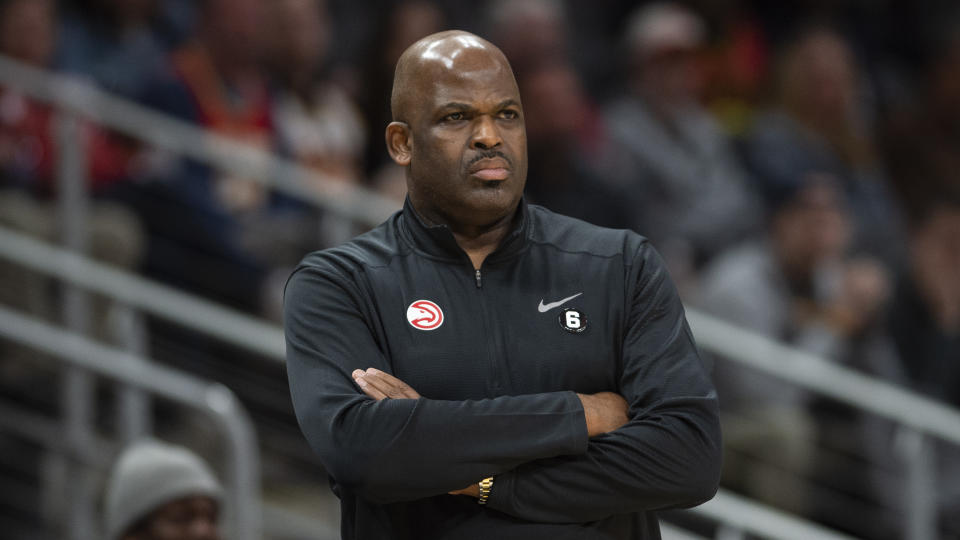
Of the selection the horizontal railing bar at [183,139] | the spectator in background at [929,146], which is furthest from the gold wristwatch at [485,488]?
the spectator in background at [929,146]

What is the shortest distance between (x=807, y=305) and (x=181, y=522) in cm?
315

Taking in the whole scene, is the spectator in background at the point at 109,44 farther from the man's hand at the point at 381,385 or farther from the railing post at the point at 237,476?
the man's hand at the point at 381,385

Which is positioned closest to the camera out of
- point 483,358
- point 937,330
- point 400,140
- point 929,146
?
point 483,358

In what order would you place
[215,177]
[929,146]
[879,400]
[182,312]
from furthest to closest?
[929,146]
[215,177]
[879,400]
[182,312]

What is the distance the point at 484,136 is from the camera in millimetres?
2615

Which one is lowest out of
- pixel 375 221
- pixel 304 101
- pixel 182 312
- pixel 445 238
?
pixel 445 238

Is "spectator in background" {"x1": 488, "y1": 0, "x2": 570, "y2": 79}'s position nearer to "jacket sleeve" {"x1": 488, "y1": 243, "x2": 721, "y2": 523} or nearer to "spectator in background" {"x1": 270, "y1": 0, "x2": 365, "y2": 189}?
"spectator in background" {"x1": 270, "y1": 0, "x2": 365, "y2": 189}

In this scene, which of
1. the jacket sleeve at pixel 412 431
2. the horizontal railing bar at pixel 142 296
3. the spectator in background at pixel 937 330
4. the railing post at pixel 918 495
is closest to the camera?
the jacket sleeve at pixel 412 431

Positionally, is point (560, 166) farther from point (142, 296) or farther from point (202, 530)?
point (202, 530)

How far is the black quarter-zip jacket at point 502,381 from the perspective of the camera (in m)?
2.50

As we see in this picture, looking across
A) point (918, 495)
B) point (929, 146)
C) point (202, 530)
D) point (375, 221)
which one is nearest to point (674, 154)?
point (929, 146)

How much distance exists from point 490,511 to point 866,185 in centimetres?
517

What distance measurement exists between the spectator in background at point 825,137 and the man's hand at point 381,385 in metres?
4.67

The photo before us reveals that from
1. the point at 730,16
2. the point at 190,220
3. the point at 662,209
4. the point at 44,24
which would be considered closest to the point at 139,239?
the point at 190,220
